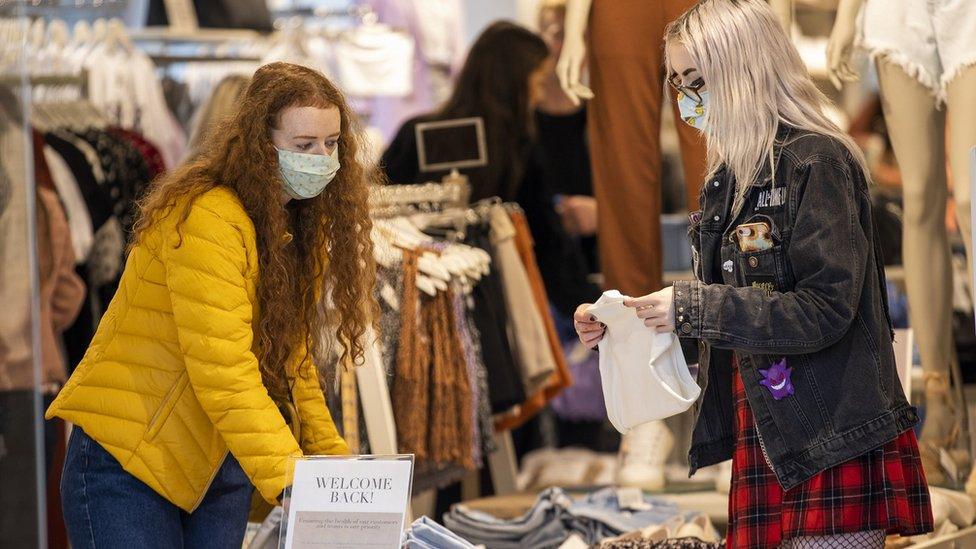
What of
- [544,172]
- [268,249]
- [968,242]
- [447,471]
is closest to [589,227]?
[544,172]

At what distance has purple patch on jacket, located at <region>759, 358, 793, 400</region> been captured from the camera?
2.25m

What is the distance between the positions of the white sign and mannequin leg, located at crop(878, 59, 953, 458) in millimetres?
1851

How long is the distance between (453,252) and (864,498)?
199 cm

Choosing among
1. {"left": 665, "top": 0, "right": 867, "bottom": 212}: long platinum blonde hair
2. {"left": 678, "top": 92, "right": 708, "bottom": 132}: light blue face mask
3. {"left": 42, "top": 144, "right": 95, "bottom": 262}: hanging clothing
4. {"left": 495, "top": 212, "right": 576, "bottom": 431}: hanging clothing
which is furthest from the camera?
{"left": 42, "top": 144, "right": 95, "bottom": 262}: hanging clothing

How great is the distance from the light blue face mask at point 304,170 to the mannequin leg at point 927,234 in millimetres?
1721

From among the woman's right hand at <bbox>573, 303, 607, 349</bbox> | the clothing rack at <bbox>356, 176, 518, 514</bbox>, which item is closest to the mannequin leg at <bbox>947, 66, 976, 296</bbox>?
the woman's right hand at <bbox>573, 303, 607, 349</bbox>

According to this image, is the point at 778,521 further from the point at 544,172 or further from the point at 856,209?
the point at 544,172

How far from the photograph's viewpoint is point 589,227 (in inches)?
211

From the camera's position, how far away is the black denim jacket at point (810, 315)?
218 centimetres

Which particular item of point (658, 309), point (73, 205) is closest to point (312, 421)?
point (658, 309)

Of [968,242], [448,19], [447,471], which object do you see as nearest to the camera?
[968,242]

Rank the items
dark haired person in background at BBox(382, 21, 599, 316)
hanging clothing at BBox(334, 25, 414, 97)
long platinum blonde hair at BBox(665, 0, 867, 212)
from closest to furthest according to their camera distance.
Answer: long platinum blonde hair at BBox(665, 0, 867, 212) → dark haired person in background at BBox(382, 21, 599, 316) → hanging clothing at BBox(334, 25, 414, 97)

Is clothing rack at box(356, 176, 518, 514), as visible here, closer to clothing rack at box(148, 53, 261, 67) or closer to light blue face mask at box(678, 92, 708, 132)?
light blue face mask at box(678, 92, 708, 132)

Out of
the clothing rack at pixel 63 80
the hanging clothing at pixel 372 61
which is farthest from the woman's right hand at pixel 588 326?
the hanging clothing at pixel 372 61
